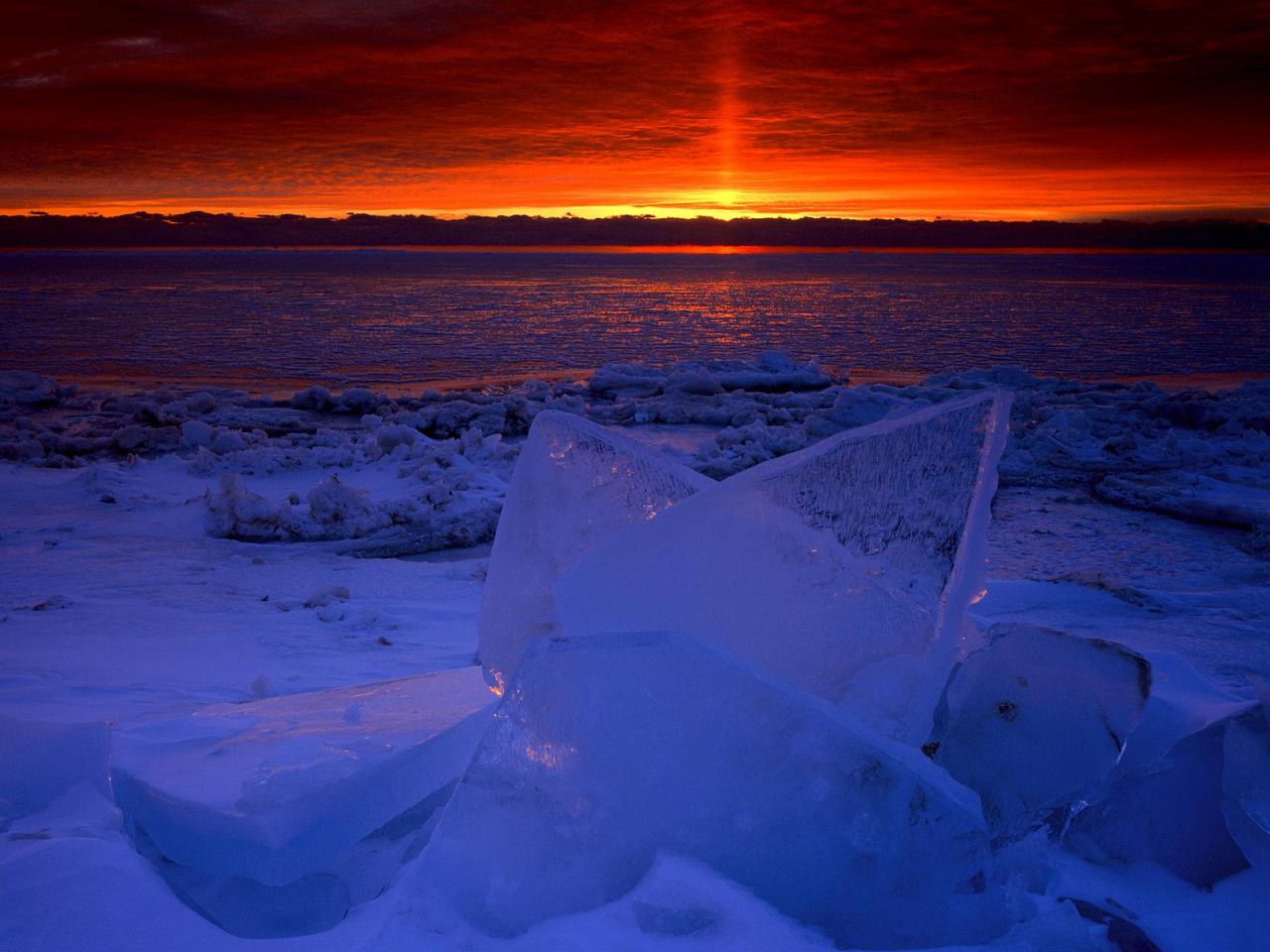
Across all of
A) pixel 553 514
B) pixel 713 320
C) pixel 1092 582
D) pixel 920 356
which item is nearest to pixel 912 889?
pixel 553 514

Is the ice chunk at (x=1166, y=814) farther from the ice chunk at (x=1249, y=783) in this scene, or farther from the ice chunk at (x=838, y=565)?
the ice chunk at (x=838, y=565)

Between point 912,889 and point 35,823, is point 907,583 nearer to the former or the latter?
point 912,889

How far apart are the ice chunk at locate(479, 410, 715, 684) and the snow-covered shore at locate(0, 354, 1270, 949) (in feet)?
1.98

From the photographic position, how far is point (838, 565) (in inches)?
66.3

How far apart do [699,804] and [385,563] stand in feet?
8.99

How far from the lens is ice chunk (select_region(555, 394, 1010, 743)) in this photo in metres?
1.56

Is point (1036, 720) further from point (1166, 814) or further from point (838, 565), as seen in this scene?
point (838, 565)

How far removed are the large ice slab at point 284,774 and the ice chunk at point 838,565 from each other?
1.23 feet

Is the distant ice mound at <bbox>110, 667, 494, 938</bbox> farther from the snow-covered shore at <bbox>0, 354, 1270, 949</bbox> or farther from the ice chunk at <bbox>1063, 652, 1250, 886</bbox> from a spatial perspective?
the ice chunk at <bbox>1063, 652, 1250, 886</bbox>

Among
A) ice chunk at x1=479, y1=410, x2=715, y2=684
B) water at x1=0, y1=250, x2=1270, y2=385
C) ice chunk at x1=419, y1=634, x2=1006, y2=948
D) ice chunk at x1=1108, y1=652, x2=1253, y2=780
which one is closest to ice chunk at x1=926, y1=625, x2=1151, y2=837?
ice chunk at x1=1108, y1=652, x2=1253, y2=780

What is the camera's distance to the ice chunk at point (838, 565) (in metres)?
1.56

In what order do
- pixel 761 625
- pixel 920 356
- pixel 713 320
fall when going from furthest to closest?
pixel 713 320 < pixel 920 356 < pixel 761 625

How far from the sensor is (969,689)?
165 cm

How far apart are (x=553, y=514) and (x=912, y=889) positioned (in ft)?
3.18
